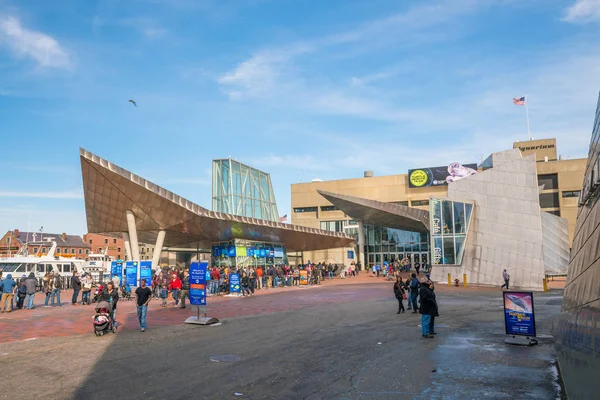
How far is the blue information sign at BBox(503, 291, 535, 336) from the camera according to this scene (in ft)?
34.0

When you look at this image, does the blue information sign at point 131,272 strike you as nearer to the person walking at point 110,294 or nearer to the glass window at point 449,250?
the person walking at point 110,294

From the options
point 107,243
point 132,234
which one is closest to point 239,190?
point 132,234

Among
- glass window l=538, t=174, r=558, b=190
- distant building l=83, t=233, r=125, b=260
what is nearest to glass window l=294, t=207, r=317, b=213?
glass window l=538, t=174, r=558, b=190

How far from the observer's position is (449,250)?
34156mm

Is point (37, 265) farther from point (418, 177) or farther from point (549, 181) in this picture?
point (549, 181)

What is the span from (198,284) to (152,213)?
17.6 meters

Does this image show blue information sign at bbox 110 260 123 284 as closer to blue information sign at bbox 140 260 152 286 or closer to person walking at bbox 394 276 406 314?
blue information sign at bbox 140 260 152 286

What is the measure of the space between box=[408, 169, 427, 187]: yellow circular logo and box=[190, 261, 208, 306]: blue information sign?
2243 inches

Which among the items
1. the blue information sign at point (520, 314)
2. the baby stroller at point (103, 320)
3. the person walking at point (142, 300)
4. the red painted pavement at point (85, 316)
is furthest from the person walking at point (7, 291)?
the blue information sign at point (520, 314)

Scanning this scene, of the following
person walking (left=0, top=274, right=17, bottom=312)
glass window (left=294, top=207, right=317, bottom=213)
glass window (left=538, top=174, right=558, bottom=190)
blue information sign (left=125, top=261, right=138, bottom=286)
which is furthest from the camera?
glass window (left=294, top=207, right=317, bottom=213)

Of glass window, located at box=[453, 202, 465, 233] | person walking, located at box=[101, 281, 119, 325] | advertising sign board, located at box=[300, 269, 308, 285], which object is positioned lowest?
advertising sign board, located at box=[300, 269, 308, 285]

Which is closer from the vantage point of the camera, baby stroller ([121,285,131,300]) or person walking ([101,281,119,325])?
person walking ([101,281,119,325])

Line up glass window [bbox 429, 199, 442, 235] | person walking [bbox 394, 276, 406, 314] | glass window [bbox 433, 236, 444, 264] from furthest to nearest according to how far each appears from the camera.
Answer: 1. glass window [bbox 429, 199, 442, 235]
2. glass window [bbox 433, 236, 444, 264]
3. person walking [bbox 394, 276, 406, 314]

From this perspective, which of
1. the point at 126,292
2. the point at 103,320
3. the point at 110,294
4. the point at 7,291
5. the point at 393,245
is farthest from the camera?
the point at 393,245
